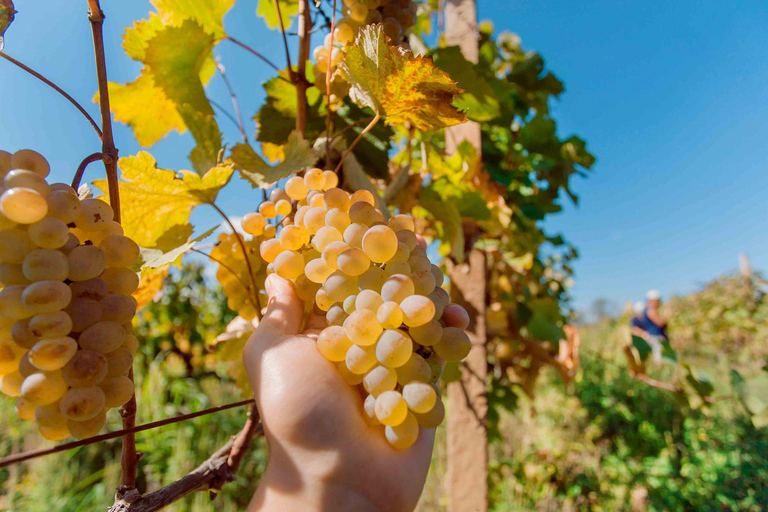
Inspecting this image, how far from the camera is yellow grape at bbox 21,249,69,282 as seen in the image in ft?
1.07

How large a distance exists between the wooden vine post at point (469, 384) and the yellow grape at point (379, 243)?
93 centimetres

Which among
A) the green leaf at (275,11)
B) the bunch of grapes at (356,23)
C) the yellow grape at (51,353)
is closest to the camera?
the yellow grape at (51,353)

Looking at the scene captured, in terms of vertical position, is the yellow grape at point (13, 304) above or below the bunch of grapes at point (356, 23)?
A: below

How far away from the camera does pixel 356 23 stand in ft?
2.10

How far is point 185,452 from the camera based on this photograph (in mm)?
2621

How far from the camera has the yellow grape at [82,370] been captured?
0.33 metres

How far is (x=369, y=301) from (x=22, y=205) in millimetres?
309

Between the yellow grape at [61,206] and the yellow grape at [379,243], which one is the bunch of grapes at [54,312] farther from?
the yellow grape at [379,243]

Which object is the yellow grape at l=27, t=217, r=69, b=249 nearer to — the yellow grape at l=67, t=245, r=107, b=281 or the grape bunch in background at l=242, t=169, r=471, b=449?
the yellow grape at l=67, t=245, r=107, b=281

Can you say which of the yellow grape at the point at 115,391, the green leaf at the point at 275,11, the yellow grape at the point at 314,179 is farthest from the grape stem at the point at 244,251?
the green leaf at the point at 275,11

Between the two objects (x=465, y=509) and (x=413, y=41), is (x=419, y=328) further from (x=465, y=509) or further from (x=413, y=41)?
(x=413, y=41)

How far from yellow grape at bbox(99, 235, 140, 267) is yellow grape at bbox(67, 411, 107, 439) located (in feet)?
0.46

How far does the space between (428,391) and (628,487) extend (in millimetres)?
3155

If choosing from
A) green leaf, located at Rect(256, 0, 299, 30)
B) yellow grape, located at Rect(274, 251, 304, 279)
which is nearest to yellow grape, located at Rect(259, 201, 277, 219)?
yellow grape, located at Rect(274, 251, 304, 279)
